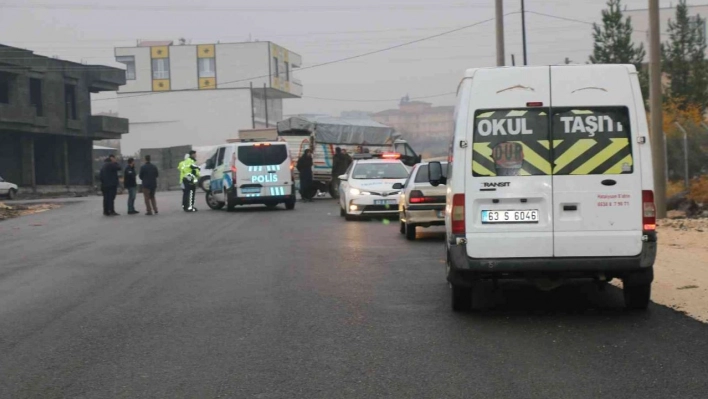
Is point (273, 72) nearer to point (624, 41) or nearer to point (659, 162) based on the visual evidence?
point (624, 41)

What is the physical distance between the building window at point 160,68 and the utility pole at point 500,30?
3225 inches

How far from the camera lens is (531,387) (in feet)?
21.3

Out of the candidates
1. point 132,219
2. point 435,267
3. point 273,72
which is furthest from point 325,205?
point 273,72

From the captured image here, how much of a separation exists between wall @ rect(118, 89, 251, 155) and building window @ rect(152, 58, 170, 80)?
8.23ft

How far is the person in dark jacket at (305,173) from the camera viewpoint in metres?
33.7

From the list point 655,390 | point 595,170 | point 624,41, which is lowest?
point 655,390

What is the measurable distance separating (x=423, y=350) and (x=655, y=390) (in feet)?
6.74

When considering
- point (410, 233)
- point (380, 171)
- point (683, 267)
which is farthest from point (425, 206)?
point (380, 171)

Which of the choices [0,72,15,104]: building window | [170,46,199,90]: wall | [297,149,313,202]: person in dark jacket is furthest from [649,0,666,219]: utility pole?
[170,46,199,90]: wall

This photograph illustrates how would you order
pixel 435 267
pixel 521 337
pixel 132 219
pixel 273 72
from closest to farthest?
1. pixel 521 337
2. pixel 435 267
3. pixel 132 219
4. pixel 273 72

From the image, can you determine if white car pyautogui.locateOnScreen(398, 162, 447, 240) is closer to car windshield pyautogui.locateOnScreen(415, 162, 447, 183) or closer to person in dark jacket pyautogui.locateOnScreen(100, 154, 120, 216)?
car windshield pyautogui.locateOnScreen(415, 162, 447, 183)

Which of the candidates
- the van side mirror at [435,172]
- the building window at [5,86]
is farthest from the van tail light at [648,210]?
the building window at [5,86]

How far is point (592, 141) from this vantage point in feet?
29.7

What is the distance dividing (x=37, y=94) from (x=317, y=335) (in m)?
57.6
